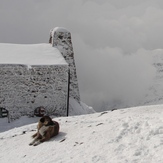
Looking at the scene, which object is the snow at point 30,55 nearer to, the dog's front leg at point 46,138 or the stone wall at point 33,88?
the stone wall at point 33,88

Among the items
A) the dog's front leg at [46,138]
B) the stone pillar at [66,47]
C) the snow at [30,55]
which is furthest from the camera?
the stone pillar at [66,47]

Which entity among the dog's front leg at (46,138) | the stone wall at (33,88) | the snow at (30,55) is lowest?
the dog's front leg at (46,138)

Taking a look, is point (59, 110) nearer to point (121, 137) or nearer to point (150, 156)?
point (121, 137)

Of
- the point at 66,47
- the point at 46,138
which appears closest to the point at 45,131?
the point at 46,138

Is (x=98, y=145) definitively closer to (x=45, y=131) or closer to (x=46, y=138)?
(x=46, y=138)

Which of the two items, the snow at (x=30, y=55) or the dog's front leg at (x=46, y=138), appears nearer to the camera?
the dog's front leg at (x=46, y=138)

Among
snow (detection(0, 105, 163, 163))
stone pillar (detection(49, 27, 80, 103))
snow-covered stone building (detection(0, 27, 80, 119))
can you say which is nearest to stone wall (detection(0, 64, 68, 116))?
snow-covered stone building (detection(0, 27, 80, 119))

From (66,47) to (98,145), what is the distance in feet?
63.6

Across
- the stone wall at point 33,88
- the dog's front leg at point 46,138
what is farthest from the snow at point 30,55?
the dog's front leg at point 46,138

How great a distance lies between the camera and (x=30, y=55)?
23.0m

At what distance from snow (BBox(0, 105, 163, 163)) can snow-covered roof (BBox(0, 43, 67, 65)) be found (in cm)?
1086

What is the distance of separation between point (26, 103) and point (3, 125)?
2.41m

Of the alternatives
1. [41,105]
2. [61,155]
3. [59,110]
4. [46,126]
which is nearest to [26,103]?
[41,105]

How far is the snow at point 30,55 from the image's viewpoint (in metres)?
21.3
